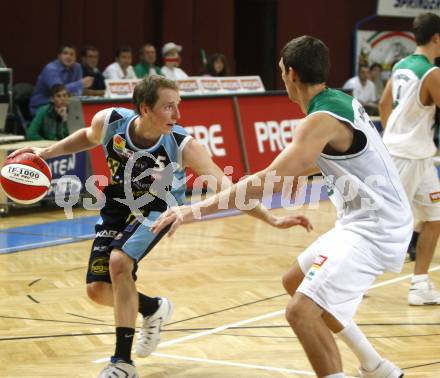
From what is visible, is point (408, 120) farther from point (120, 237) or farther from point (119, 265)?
point (119, 265)

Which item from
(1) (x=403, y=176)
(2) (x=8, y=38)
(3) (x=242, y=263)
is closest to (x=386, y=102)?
(1) (x=403, y=176)

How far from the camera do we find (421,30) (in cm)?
710

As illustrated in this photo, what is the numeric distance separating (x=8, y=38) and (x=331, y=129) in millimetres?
11550

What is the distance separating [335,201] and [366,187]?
0.23m

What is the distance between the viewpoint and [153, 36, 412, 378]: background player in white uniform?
4.25 metres

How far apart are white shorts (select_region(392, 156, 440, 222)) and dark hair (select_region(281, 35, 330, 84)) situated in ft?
10.1

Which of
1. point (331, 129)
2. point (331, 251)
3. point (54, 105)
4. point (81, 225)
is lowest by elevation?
point (81, 225)

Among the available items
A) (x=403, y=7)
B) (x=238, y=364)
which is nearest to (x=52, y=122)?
(x=238, y=364)

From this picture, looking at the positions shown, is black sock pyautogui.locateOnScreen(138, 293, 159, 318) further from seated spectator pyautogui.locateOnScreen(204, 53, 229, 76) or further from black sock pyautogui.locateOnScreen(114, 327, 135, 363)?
seated spectator pyautogui.locateOnScreen(204, 53, 229, 76)

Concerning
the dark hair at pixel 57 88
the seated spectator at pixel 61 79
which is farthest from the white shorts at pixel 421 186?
the seated spectator at pixel 61 79

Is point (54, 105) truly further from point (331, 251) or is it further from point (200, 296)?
point (331, 251)

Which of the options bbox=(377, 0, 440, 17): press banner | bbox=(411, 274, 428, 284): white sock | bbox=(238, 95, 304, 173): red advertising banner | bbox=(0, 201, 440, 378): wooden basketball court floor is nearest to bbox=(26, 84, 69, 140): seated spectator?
bbox=(238, 95, 304, 173): red advertising banner

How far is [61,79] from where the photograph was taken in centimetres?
1312

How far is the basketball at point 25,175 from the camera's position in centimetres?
583
